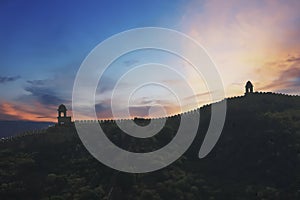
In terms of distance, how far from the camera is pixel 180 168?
57719 millimetres

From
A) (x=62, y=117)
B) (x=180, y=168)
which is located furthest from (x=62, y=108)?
(x=180, y=168)

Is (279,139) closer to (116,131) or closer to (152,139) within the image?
(152,139)

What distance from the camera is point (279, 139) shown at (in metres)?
60.0

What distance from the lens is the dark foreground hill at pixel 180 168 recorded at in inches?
1869

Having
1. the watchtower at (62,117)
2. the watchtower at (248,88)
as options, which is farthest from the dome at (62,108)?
the watchtower at (248,88)

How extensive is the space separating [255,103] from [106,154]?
1774 inches

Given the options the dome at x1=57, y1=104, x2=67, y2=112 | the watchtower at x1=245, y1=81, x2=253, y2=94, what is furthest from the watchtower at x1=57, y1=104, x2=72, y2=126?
the watchtower at x1=245, y1=81, x2=253, y2=94

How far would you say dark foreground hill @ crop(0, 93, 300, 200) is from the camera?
156 feet

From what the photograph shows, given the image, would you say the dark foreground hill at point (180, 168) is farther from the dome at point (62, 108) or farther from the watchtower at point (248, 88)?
the watchtower at point (248, 88)

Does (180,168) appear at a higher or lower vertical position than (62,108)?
lower

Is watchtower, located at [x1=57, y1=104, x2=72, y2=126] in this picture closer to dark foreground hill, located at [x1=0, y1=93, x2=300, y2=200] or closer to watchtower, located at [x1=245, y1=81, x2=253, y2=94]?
dark foreground hill, located at [x1=0, y1=93, x2=300, y2=200]

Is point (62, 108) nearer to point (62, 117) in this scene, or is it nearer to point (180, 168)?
point (62, 117)

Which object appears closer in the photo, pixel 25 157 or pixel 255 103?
pixel 25 157

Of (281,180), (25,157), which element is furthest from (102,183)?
(281,180)
